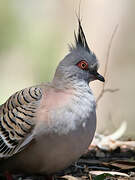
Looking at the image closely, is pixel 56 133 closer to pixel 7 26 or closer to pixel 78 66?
pixel 78 66

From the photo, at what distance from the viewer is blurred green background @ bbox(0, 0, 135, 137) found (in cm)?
1037

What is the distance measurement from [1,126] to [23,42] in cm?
681

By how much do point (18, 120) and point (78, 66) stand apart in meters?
0.82

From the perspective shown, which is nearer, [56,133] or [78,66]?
[56,133]

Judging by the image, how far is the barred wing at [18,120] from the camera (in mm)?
4008

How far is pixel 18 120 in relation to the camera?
4.10 meters

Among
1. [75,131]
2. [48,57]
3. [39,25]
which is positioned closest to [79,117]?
[75,131]

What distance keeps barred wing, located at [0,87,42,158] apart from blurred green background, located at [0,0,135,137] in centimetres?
559

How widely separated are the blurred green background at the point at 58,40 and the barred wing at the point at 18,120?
18.3ft

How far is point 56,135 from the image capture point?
12.8 ft

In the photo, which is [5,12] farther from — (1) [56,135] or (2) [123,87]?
(1) [56,135]

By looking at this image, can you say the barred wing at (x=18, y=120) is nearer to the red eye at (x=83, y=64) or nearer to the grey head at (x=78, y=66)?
the grey head at (x=78, y=66)

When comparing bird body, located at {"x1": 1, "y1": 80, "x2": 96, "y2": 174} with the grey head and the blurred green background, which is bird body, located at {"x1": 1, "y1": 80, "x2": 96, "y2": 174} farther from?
the blurred green background

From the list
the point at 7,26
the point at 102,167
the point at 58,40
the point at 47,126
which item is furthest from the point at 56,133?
the point at 7,26
